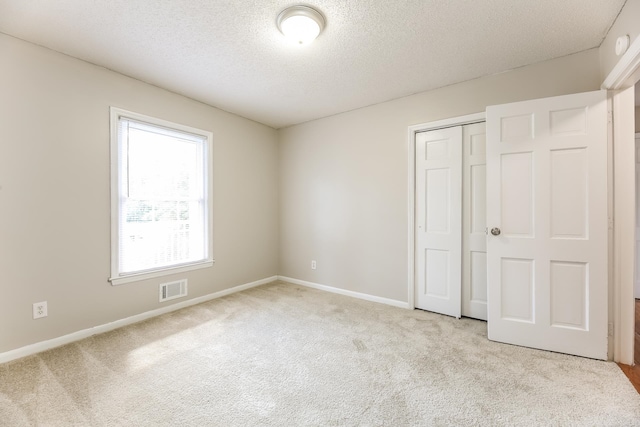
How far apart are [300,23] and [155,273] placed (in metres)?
2.87

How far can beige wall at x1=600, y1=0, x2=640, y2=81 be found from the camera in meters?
1.68

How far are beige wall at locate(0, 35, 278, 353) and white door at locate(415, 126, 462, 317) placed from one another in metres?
3.01

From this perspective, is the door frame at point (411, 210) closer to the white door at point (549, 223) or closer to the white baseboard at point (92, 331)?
the white door at point (549, 223)

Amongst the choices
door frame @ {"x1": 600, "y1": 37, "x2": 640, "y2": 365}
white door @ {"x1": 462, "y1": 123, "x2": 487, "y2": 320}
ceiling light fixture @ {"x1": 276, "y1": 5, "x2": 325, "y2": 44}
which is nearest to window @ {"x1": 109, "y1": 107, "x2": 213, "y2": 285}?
ceiling light fixture @ {"x1": 276, "y1": 5, "x2": 325, "y2": 44}

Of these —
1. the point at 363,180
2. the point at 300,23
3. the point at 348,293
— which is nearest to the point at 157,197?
the point at 300,23

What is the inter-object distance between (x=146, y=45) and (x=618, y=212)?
405 centimetres

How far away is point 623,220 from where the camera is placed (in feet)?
6.75

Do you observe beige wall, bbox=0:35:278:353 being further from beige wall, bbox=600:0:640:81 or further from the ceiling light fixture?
beige wall, bbox=600:0:640:81

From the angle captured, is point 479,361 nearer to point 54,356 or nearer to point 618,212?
point 618,212

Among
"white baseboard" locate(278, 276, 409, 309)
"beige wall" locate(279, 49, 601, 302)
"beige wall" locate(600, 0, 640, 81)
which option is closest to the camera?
"beige wall" locate(600, 0, 640, 81)

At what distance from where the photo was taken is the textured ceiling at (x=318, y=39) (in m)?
1.84

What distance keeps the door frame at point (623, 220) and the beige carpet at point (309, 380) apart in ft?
0.88

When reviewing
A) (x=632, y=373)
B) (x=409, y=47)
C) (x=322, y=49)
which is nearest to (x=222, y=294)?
(x=322, y=49)

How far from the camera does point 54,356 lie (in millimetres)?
2137
